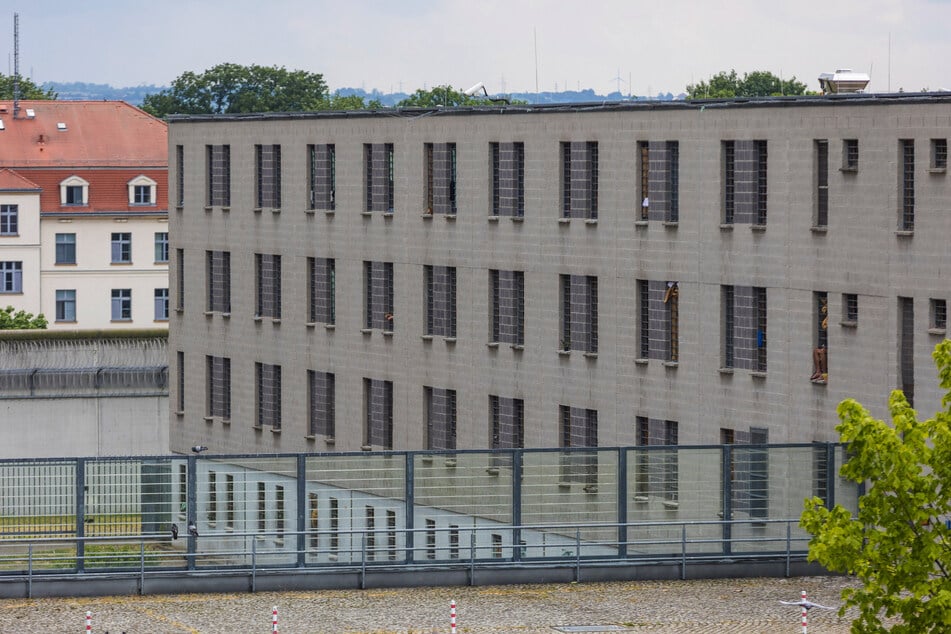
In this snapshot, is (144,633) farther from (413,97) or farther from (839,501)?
(413,97)

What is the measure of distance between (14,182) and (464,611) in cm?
8528

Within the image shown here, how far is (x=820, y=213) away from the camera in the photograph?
4825 centimetres

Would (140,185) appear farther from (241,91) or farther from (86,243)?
(241,91)

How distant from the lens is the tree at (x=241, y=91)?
17588 cm

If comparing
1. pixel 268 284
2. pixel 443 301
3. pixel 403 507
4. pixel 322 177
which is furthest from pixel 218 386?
pixel 403 507

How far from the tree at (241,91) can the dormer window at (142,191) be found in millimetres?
58812

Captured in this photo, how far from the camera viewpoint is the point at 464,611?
33125mm

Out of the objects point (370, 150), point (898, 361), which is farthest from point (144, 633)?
point (370, 150)

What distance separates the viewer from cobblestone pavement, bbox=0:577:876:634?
3197 centimetres

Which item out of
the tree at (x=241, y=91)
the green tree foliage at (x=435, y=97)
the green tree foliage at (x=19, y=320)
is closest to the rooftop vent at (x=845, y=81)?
the green tree foliage at (x=19, y=320)

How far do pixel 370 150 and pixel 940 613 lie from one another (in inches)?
1517

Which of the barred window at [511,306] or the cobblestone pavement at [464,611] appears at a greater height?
the barred window at [511,306]

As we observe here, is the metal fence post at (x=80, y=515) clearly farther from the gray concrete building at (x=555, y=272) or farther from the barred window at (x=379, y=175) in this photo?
the barred window at (x=379, y=175)

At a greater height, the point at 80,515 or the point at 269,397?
the point at 269,397
